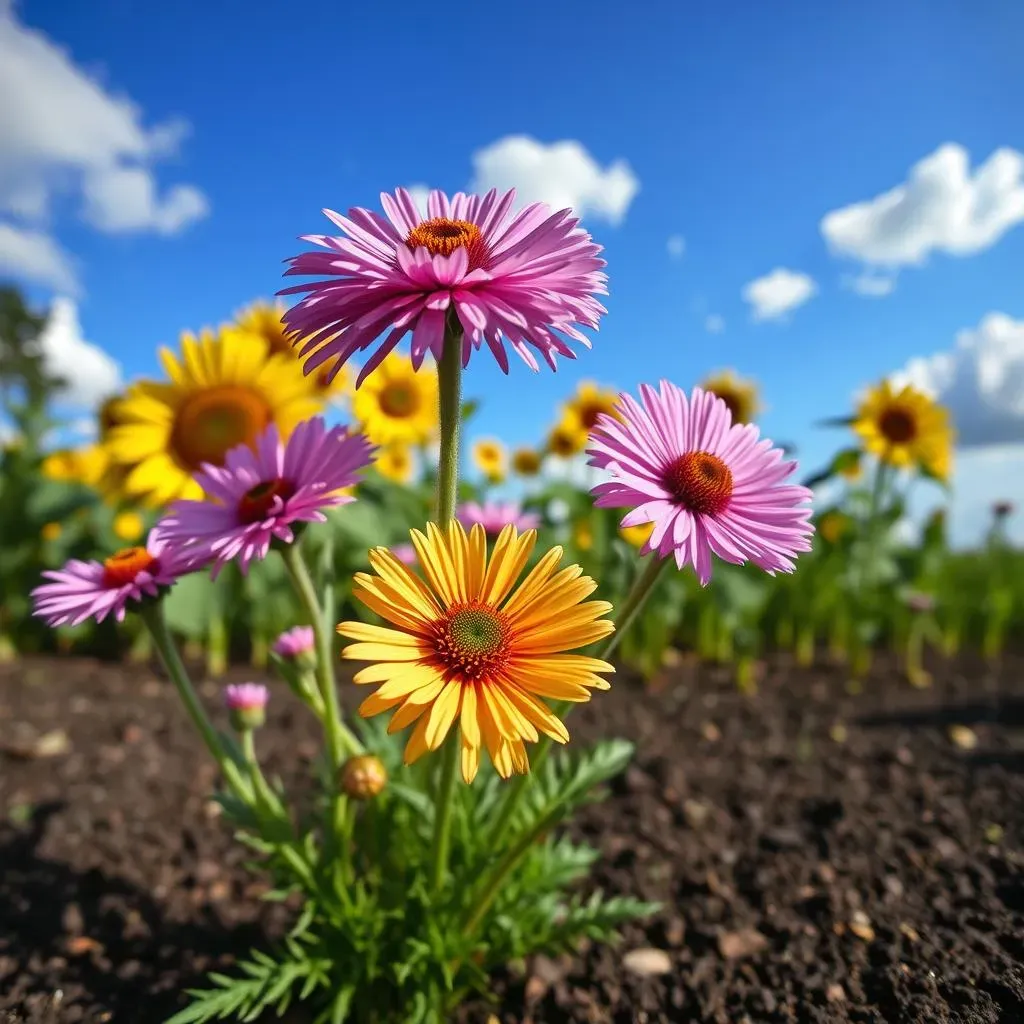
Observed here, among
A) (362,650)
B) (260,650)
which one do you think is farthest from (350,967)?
(260,650)

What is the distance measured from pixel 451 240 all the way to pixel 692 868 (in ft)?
6.02

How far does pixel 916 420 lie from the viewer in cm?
395

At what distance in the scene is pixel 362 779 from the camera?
1338 millimetres

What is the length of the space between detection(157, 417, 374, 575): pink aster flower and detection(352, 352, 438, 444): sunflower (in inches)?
63.6

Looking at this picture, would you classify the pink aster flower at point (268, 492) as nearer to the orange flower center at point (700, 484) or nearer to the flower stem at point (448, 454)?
the flower stem at point (448, 454)

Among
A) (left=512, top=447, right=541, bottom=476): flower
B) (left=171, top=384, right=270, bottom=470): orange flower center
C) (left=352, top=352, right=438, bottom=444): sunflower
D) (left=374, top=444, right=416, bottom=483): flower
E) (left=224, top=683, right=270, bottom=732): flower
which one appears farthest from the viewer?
(left=512, top=447, right=541, bottom=476): flower

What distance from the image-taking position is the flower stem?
1.09 metres

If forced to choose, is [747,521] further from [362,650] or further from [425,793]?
[425,793]

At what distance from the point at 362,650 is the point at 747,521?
610mm

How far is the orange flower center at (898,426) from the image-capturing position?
12.9 ft

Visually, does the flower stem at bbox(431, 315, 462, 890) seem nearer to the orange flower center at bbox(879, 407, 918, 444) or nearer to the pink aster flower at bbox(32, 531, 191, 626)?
the pink aster flower at bbox(32, 531, 191, 626)

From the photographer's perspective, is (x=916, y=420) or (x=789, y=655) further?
(x=789, y=655)

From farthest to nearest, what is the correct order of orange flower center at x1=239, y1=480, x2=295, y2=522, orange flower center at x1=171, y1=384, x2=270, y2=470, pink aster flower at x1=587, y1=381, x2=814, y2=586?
1. orange flower center at x1=171, y1=384, x2=270, y2=470
2. orange flower center at x1=239, y1=480, x2=295, y2=522
3. pink aster flower at x1=587, y1=381, x2=814, y2=586

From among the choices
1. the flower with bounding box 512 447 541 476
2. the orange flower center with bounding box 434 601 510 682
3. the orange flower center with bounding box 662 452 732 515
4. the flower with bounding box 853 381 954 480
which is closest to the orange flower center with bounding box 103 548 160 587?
the orange flower center with bounding box 434 601 510 682
